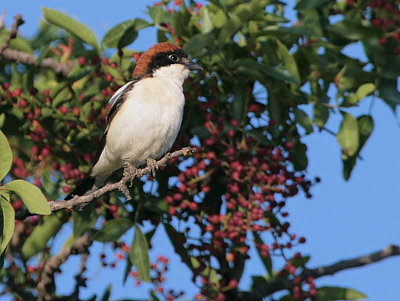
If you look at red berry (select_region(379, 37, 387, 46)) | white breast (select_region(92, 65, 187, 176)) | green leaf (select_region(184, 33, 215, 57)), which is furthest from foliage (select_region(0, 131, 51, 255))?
red berry (select_region(379, 37, 387, 46))

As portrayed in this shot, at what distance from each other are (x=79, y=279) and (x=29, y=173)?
765 mm

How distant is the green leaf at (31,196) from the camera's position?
11.0ft

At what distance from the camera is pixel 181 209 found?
5.02m

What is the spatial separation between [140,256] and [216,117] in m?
0.95

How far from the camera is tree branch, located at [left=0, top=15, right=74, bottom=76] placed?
499 centimetres

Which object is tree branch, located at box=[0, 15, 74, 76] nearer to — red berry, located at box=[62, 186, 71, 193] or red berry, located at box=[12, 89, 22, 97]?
red berry, located at box=[12, 89, 22, 97]

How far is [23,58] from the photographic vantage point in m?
5.25

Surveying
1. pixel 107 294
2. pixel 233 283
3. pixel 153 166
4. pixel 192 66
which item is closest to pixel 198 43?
pixel 153 166

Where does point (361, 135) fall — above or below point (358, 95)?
below

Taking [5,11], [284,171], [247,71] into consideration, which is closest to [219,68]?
[247,71]

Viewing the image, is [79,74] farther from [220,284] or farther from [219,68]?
[220,284]

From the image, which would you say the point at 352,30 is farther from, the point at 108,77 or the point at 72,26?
the point at 72,26

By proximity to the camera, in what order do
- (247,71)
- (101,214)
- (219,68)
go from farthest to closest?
(101,214), (219,68), (247,71)

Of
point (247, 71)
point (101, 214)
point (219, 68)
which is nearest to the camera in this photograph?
point (247, 71)
